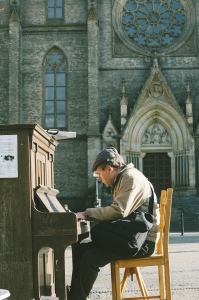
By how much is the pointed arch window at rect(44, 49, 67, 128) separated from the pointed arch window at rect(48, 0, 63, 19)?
6.30 ft

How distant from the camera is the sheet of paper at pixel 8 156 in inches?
211

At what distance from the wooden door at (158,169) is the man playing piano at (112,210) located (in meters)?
23.2

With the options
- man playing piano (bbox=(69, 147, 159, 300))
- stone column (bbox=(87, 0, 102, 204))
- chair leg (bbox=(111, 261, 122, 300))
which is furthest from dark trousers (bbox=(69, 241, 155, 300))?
stone column (bbox=(87, 0, 102, 204))

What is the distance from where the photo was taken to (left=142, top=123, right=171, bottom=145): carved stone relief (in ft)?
93.7

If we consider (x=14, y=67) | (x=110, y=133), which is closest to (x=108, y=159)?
(x=110, y=133)

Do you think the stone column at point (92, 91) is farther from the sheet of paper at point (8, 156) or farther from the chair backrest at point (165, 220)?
the sheet of paper at point (8, 156)

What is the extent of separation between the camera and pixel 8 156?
538 cm

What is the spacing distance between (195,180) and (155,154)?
266 cm

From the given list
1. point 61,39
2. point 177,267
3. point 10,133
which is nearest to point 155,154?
point 61,39

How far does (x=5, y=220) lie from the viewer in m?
5.28

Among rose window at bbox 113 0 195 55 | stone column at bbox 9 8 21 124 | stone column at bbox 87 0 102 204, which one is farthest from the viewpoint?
rose window at bbox 113 0 195 55

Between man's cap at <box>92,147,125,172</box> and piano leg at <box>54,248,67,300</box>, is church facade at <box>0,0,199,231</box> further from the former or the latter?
piano leg at <box>54,248,67,300</box>

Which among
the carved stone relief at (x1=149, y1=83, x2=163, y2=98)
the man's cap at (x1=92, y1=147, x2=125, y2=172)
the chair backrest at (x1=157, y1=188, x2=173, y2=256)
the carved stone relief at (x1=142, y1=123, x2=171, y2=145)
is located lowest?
the chair backrest at (x1=157, y1=188, x2=173, y2=256)

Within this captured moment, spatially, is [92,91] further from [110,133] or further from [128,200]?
[128,200]
